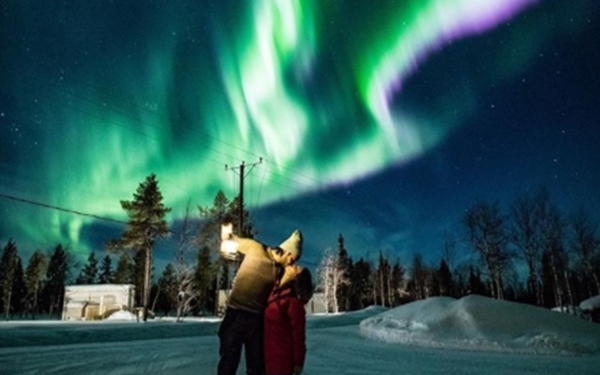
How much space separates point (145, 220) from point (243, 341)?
112ft

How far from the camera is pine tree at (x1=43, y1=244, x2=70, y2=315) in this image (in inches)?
2739

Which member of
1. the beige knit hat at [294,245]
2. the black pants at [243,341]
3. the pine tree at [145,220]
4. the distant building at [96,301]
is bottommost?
the distant building at [96,301]

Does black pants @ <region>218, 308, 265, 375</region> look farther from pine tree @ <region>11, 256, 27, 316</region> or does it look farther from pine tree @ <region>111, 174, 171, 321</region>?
pine tree @ <region>11, 256, 27, 316</region>

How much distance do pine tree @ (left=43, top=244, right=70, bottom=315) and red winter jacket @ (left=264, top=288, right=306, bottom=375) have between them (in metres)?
80.8

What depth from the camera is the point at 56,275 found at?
70.3 m

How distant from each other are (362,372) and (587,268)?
41.6 metres

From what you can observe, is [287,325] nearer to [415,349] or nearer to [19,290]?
[415,349]

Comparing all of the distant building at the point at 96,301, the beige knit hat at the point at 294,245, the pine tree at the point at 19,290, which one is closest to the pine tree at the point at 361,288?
the distant building at the point at 96,301

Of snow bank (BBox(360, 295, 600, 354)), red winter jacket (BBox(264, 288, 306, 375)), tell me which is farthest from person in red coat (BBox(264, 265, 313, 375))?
snow bank (BBox(360, 295, 600, 354))

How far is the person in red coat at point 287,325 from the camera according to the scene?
312 cm

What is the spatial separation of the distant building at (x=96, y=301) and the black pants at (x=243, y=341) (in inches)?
1602

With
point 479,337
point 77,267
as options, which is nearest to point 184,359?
point 479,337

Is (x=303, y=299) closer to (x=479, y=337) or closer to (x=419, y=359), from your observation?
(x=419, y=359)

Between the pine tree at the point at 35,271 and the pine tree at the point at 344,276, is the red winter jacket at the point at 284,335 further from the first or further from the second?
the pine tree at the point at 35,271
